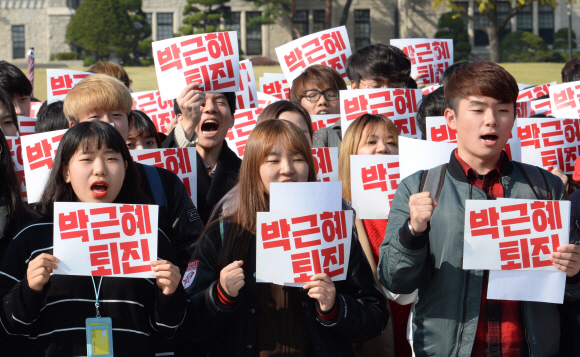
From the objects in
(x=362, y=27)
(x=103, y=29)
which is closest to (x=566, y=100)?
(x=103, y=29)

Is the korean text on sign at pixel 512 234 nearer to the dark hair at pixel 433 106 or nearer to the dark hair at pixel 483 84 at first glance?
the dark hair at pixel 483 84

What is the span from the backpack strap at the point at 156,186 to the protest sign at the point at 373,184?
1014 millimetres

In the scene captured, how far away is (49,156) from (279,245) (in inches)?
66.2

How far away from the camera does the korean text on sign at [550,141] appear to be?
4680mm

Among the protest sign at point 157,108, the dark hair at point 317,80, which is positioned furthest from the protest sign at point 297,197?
the protest sign at point 157,108

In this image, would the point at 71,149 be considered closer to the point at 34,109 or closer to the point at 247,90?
the point at 34,109

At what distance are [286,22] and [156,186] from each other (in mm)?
42882

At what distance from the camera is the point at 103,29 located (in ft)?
118

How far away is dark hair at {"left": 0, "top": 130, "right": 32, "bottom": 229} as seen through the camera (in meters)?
3.20

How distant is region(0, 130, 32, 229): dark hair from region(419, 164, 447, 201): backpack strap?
66.5 inches

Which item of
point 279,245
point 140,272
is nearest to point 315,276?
point 279,245

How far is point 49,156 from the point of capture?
13.0 ft

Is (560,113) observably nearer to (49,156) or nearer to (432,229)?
(432,229)

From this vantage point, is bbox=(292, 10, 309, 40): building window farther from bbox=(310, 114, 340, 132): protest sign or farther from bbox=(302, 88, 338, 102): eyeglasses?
bbox=(310, 114, 340, 132): protest sign
